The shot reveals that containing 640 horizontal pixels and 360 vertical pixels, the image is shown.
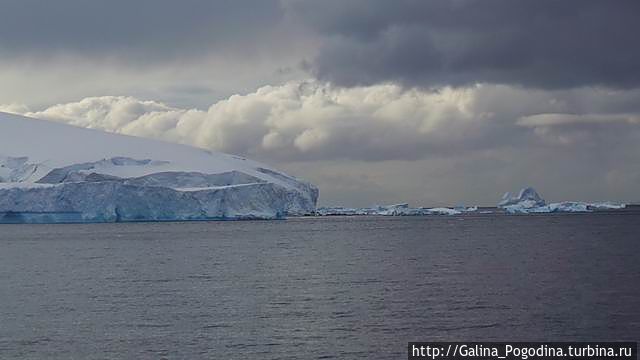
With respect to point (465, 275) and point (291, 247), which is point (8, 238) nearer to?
point (291, 247)

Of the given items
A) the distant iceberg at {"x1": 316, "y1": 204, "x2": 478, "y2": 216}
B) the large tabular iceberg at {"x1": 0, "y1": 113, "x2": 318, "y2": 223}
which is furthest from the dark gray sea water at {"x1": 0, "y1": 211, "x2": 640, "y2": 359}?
the distant iceberg at {"x1": 316, "y1": 204, "x2": 478, "y2": 216}

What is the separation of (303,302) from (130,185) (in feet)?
201

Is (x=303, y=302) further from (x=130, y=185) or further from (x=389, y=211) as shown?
(x=389, y=211)

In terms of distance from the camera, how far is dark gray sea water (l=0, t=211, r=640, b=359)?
20859mm

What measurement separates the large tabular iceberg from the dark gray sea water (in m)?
35.3

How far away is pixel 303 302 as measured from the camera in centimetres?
2792

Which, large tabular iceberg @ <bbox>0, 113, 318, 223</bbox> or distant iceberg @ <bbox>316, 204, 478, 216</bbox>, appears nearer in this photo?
large tabular iceberg @ <bbox>0, 113, 318, 223</bbox>

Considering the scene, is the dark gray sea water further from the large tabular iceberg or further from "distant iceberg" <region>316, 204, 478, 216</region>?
"distant iceberg" <region>316, 204, 478, 216</region>

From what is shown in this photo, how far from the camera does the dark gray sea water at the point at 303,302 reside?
20.9 m

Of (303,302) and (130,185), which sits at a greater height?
(130,185)

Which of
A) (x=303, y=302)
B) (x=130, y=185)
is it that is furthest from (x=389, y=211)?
(x=303, y=302)

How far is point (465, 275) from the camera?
36469mm


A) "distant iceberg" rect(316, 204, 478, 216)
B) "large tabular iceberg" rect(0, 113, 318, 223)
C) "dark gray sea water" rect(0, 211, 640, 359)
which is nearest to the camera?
"dark gray sea water" rect(0, 211, 640, 359)

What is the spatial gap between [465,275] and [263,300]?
1169 cm
